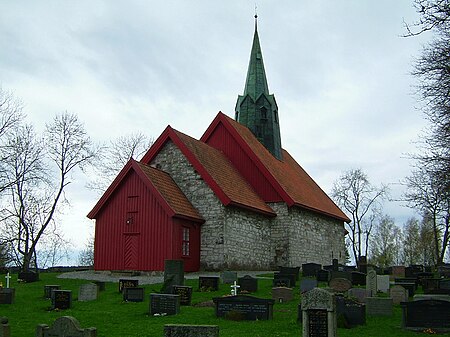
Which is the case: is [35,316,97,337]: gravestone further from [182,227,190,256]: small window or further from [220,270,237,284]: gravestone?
[182,227,190,256]: small window

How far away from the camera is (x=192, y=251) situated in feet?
74.4

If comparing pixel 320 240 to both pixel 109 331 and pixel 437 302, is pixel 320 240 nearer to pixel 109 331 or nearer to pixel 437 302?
pixel 437 302

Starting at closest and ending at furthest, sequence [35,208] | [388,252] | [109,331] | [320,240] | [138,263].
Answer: [109,331] → [138,263] → [320,240] → [35,208] → [388,252]

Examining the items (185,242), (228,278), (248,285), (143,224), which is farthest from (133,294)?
(185,242)

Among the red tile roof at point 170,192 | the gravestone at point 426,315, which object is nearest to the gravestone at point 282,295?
the gravestone at point 426,315

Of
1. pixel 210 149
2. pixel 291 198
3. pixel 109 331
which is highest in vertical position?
pixel 210 149

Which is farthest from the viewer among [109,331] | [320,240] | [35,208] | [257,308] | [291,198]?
[35,208]

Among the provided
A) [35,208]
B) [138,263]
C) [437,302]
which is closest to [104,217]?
[138,263]

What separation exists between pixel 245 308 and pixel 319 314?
3.78m

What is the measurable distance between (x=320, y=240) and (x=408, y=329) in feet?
58.1

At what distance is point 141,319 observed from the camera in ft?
41.6

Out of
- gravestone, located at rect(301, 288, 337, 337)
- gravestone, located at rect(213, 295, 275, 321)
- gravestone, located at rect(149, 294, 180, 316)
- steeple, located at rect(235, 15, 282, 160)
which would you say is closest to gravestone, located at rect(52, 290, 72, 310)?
gravestone, located at rect(149, 294, 180, 316)

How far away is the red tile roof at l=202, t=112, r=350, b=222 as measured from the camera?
26.3 m

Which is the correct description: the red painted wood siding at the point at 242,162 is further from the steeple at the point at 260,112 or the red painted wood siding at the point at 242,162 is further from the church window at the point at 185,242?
the church window at the point at 185,242
